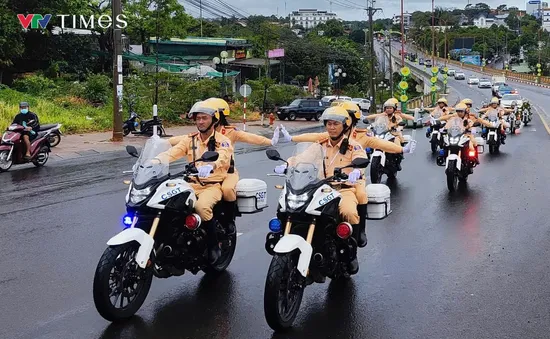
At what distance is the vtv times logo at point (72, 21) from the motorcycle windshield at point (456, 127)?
81.9 feet

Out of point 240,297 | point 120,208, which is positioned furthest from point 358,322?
point 120,208

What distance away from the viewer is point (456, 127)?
13977 millimetres

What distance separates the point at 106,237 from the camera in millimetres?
9125

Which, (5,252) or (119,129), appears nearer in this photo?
(5,252)

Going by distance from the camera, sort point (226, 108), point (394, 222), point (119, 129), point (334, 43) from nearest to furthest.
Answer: point (226, 108)
point (394, 222)
point (119, 129)
point (334, 43)

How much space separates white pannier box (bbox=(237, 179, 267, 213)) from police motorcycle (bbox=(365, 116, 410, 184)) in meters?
6.75

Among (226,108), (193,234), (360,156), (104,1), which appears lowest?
(193,234)

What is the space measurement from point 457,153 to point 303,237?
8.44 metres

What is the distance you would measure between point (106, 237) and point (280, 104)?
3762 centimetres

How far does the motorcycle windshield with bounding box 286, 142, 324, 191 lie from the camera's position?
6.02 m

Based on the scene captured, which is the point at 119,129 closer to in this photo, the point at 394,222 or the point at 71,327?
the point at 394,222

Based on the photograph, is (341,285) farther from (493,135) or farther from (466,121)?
(493,135)

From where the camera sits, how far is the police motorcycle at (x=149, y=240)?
5648 millimetres

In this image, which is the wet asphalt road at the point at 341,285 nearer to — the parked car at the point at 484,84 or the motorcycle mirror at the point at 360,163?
the motorcycle mirror at the point at 360,163
